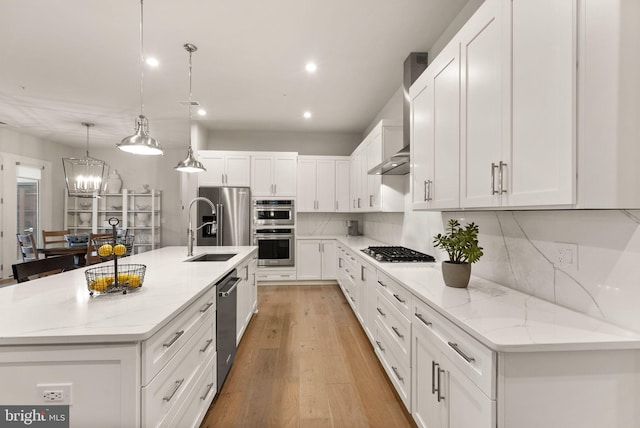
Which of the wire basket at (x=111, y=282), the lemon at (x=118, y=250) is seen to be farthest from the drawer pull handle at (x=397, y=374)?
the lemon at (x=118, y=250)

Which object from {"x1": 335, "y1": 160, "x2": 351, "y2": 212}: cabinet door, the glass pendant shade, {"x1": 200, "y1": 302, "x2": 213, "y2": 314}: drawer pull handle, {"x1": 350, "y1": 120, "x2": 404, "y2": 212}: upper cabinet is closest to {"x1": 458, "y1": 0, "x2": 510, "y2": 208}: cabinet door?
{"x1": 200, "y1": 302, "x2": 213, "y2": 314}: drawer pull handle

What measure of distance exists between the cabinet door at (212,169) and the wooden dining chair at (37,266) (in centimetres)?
278

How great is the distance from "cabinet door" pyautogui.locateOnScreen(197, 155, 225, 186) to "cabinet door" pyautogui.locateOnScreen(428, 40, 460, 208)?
3940 millimetres

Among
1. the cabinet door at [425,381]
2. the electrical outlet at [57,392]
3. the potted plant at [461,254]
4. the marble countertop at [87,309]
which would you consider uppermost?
the potted plant at [461,254]

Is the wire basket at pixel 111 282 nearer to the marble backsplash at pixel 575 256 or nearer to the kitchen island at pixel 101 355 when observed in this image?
the kitchen island at pixel 101 355

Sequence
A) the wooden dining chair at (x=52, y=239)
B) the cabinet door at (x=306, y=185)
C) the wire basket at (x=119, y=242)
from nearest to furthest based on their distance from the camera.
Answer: the wire basket at (x=119, y=242) < the wooden dining chair at (x=52, y=239) < the cabinet door at (x=306, y=185)

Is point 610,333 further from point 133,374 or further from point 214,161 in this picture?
point 214,161

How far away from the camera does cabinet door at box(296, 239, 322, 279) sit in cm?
526

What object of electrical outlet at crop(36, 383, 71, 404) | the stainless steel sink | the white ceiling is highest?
the white ceiling

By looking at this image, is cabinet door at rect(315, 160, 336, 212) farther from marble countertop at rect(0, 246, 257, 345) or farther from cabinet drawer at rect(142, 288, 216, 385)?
cabinet drawer at rect(142, 288, 216, 385)

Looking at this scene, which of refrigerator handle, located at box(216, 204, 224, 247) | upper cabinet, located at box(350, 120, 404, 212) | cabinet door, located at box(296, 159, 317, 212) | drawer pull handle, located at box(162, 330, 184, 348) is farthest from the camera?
cabinet door, located at box(296, 159, 317, 212)

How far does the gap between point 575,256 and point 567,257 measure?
1.6 inches

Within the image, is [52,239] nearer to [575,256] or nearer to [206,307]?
[206,307]

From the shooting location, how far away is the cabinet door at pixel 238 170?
5.07 metres
